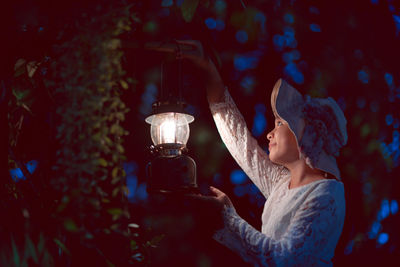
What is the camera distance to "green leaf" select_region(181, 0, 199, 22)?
153cm

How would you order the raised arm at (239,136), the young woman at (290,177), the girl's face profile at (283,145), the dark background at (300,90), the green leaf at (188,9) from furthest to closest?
the dark background at (300,90) < the raised arm at (239,136) < the girl's face profile at (283,145) < the young woman at (290,177) < the green leaf at (188,9)

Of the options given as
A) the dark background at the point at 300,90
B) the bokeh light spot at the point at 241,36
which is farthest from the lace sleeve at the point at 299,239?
the bokeh light spot at the point at 241,36

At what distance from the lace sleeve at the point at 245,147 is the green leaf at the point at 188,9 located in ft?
2.03

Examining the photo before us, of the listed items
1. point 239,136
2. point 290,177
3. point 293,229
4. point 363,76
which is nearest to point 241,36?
point 239,136

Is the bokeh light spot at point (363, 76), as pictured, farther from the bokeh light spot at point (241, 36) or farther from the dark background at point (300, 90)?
the bokeh light spot at point (241, 36)

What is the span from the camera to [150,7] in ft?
5.92

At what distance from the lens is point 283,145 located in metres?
1.90

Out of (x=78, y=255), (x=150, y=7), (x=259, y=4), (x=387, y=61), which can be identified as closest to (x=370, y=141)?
(x=387, y=61)

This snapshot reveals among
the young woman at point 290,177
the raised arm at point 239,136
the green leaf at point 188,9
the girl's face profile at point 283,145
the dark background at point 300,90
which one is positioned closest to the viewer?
the green leaf at point 188,9

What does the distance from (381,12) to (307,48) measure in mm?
570

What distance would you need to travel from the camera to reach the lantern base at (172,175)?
172 cm

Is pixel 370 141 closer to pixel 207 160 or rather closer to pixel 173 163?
pixel 207 160

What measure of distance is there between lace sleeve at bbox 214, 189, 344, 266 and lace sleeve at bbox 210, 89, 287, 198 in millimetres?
394

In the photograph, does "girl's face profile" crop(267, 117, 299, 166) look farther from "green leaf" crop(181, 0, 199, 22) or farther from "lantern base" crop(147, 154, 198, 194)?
"green leaf" crop(181, 0, 199, 22)
